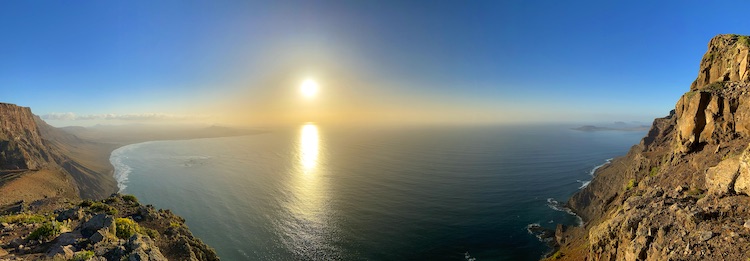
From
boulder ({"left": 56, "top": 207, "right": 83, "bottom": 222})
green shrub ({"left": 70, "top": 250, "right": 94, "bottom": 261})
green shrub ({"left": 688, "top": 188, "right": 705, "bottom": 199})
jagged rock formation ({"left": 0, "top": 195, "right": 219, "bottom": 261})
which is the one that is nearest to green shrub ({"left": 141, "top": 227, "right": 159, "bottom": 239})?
jagged rock formation ({"left": 0, "top": 195, "right": 219, "bottom": 261})

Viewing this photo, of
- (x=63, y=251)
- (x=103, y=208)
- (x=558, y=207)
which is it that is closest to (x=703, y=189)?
(x=63, y=251)

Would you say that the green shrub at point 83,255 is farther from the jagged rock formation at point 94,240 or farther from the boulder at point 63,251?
the boulder at point 63,251

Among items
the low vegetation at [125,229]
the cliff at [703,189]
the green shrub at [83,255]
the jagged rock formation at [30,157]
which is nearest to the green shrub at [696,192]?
the cliff at [703,189]

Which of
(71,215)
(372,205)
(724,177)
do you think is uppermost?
(724,177)

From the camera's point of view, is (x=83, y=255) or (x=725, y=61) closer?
(x=83, y=255)

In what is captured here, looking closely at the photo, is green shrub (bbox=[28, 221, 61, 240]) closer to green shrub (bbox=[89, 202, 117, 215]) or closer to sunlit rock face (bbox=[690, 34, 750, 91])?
green shrub (bbox=[89, 202, 117, 215])

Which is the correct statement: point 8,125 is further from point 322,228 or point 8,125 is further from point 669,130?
point 669,130

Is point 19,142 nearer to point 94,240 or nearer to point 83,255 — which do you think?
point 94,240
